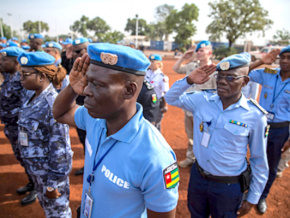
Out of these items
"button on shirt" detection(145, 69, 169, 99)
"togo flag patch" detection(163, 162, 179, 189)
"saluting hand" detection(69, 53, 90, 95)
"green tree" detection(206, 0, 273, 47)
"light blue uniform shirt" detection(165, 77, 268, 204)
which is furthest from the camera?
"green tree" detection(206, 0, 273, 47)

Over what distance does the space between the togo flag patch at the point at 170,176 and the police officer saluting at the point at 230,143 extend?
114 centimetres

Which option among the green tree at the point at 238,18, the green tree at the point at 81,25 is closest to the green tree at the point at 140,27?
the green tree at the point at 81,25

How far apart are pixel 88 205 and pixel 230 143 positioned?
157cm

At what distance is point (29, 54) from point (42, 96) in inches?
20.9

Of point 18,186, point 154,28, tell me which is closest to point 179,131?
point 18,186

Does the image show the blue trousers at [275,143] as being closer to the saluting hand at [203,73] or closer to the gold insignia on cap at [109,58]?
the saluting hand at [203,73]

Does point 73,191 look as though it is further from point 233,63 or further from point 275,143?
point 275,143

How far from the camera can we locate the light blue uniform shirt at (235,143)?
211 centimetres

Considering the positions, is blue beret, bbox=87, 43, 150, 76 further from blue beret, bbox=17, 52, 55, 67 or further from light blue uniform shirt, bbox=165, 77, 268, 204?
blue beret, bbox=17, 52, 55, 67

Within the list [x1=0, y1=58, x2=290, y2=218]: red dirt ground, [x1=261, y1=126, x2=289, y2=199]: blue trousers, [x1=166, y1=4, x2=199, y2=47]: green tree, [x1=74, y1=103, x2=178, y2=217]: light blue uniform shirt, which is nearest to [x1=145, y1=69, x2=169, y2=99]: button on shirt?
[x1=0, y1=58, x2=290, y2=218]: red dirt ground

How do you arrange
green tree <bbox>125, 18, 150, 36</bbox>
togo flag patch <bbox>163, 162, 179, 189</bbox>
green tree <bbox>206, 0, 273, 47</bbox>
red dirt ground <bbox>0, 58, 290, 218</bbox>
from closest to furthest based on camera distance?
togo flag patch <bbox>163, 162, 179, 189</bbox>, red dirt ground <bbox>0, 58, 290, 218</bbox>, green tree <bbox>206, 0, 273, 47</bbox>, green tree <bbox>125, 18, 150, 36</bbox>

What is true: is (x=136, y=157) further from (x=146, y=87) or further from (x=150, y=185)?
(x=146, y=87)

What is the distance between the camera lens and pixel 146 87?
11.8 ft

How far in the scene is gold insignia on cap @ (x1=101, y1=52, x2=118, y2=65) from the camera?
119 cm
